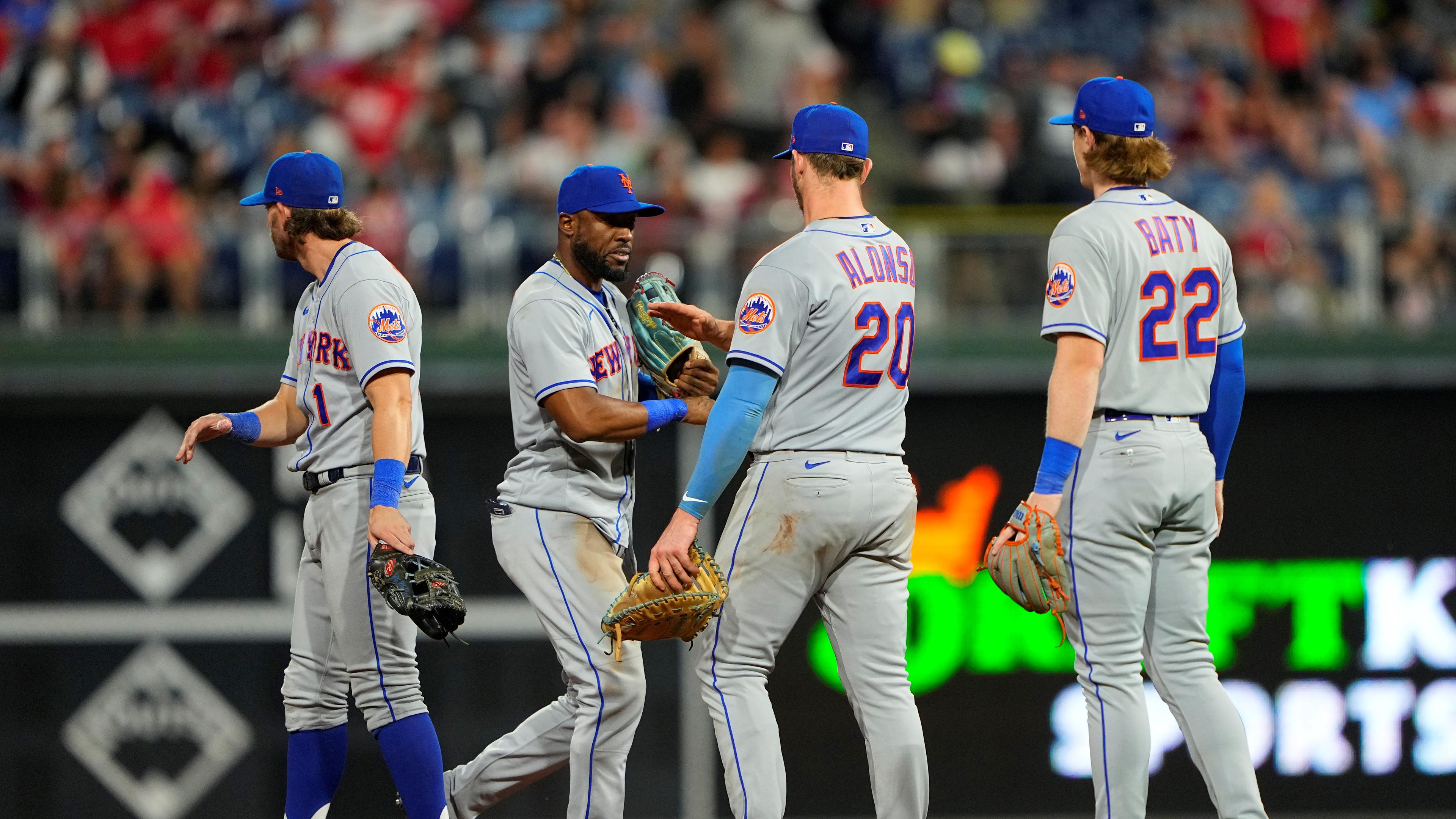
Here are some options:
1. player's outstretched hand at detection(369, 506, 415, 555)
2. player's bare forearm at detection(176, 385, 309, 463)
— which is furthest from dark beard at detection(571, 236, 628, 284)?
player's bare forearm at detection(176, 385, 309, 463)

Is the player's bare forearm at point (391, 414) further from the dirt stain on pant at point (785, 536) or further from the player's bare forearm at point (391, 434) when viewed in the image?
the dirt stain on pant at point (785, 536)

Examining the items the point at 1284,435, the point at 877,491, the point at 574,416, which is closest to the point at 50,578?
the point at 574,416

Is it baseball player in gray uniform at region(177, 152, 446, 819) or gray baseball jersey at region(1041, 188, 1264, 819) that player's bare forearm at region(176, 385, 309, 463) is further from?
gray baseball jersey at region(1041, 188, 1264, 819)

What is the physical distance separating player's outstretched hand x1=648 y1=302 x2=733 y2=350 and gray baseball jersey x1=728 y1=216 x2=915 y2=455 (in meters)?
0.27

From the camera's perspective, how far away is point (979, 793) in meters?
7.68

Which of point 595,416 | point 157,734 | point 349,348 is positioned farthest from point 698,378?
point 157,734

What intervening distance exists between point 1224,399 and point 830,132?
1.44m

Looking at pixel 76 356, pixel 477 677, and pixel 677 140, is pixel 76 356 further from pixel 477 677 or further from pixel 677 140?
pixel 677 140

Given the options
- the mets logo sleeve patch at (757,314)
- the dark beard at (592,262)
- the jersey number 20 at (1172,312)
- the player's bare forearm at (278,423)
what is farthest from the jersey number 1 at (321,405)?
the jersey number 20 at (1172,312)

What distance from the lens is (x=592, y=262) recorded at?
4.92 meters

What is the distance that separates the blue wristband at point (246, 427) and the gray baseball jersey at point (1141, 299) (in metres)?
2.64

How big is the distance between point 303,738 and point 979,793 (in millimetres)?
3724

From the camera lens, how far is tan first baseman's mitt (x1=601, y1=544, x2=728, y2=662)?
4.36 metres

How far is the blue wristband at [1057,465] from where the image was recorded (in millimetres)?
4352
